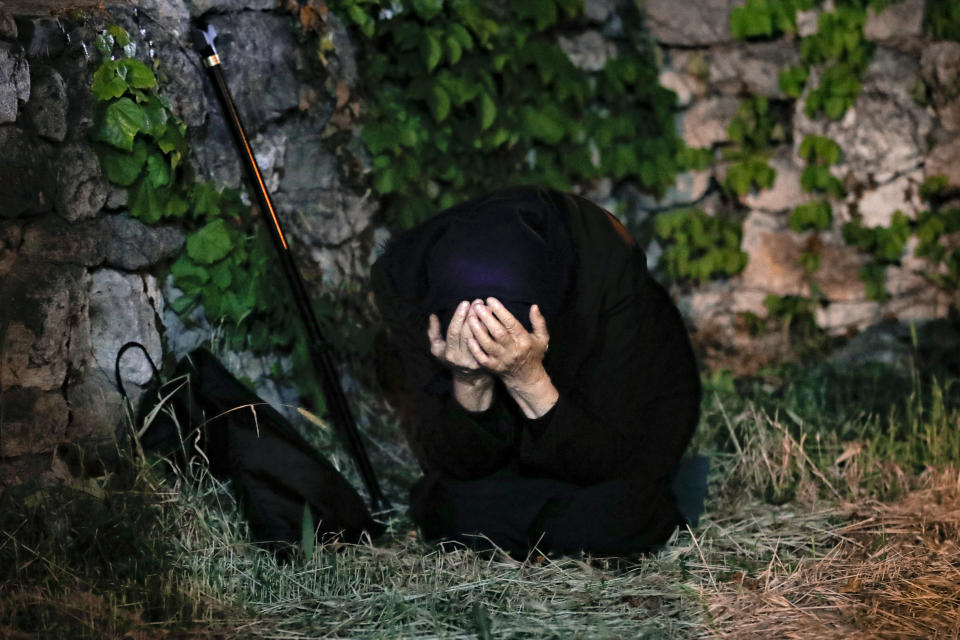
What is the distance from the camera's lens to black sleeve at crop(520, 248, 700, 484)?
2.38 metres

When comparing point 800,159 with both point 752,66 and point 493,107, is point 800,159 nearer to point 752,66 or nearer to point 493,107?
point 752,66

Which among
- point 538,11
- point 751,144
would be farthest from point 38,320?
point 751,144

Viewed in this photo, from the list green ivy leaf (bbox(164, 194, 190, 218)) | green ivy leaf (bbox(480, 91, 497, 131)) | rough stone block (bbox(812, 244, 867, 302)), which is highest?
green ivy leaf (bbox(480, 91, 497, 131))

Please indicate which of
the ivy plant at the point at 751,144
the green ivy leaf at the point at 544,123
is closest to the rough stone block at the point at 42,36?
the green ivy leaf at the point at 544,123

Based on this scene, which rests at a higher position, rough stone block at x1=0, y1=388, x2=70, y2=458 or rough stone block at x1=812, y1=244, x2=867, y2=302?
rough stone block at x1=0, y1=388, x2=70, y2=458

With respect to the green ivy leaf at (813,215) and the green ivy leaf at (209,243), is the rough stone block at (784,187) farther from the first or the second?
the green ivy leaf at (209,243)

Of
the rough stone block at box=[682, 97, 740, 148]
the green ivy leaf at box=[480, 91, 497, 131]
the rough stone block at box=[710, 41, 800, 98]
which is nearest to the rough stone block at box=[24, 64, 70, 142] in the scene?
the green ivy leaf at box=[480, 91, 497, 131]

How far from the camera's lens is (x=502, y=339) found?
2.05 metres

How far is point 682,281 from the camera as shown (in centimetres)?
445

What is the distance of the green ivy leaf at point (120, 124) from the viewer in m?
2.57

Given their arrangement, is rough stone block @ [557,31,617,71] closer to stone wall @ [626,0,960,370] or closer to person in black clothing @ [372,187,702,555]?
stone wall @ [626,0,960,370]

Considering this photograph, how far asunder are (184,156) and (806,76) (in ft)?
9.23

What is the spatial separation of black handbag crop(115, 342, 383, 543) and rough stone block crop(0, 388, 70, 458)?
168mm

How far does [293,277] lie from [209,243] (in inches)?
10.7
